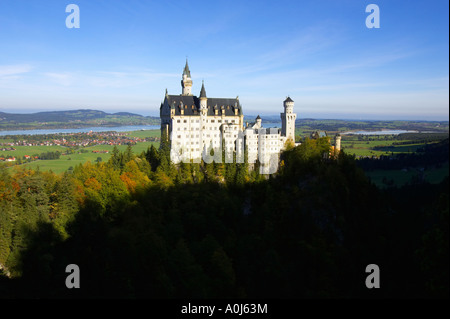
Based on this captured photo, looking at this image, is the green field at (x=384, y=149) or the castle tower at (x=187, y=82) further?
the green field at (x=384, y=149)

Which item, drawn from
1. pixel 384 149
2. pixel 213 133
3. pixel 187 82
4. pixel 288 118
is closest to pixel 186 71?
pixel 187 82

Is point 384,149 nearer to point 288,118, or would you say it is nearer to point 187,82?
point 288,118

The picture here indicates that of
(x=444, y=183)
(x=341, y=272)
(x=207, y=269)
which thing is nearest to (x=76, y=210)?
(x=207, y=269)

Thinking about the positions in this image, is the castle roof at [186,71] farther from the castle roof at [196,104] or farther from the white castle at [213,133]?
the white castle at [213,133]

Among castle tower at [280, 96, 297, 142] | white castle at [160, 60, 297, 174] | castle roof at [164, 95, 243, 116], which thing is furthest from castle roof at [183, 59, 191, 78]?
castle tower at [280, 96, 297, 142]

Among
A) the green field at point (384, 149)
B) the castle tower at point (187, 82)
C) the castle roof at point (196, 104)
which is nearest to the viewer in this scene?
the castle roof at point (196, 104)

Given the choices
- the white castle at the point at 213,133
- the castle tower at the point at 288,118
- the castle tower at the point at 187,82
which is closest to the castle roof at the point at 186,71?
the castle tower at the point at 187,82

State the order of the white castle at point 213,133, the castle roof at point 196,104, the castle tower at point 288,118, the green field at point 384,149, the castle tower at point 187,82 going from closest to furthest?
the white castle at point 213,133 < the castle roof at point 196,104 < the castle tower at point 288,118 < the castle tower at point 187,82 < the green field at point 384,149

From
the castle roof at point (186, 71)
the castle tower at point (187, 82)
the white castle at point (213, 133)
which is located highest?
the castle roof at point (186, 71)

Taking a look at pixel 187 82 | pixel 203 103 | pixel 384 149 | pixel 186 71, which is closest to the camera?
pixel 203 103
